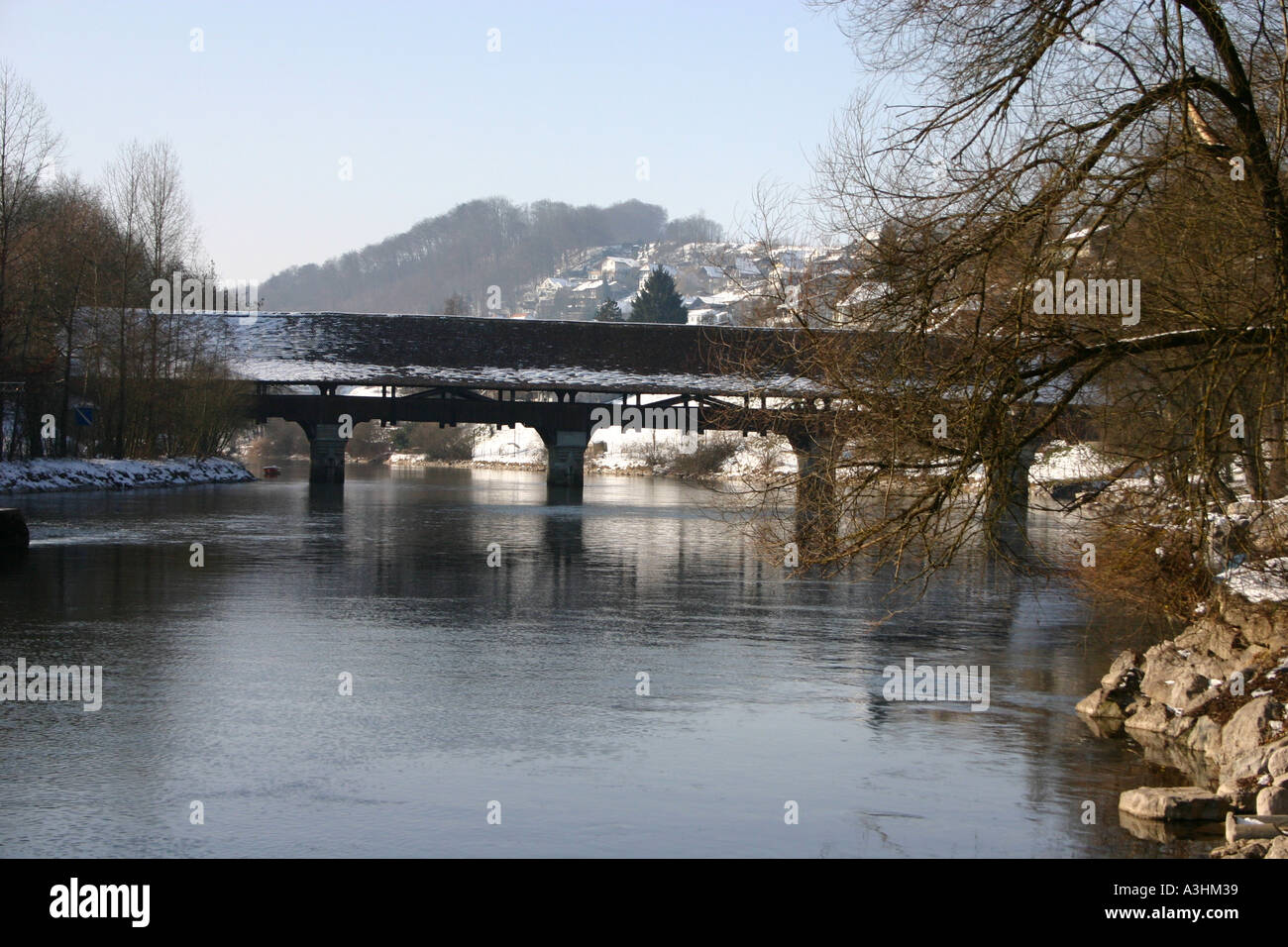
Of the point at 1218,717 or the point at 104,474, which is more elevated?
the point at 104,474

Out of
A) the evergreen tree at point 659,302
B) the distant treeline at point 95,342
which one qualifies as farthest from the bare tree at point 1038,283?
the evergreen tree at point 659,302

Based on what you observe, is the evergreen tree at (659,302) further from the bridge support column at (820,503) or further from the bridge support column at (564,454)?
the bridge support column at (820,503)

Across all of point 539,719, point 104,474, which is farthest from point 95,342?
point 539,719

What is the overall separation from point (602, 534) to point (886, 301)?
757 inches

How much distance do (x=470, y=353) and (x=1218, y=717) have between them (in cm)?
3925

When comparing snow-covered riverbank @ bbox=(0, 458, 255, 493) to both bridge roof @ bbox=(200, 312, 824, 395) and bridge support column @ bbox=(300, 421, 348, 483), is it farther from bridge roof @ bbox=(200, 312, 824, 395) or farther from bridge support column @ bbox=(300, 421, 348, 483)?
bridge support column @ bbox=(300, 421, 348, 483)

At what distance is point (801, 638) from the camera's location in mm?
14711

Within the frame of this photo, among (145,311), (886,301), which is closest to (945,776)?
(886,301)

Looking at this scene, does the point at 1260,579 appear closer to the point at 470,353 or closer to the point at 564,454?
the point at 564,454

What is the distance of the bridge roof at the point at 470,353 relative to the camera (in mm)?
44688

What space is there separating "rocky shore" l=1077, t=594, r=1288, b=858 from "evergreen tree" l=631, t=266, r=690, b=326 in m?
76.8

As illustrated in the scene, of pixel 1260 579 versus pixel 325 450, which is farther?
pixel 325 450

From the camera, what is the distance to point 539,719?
10.1 metres

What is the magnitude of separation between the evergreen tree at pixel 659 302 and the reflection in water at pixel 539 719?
67.8 m
